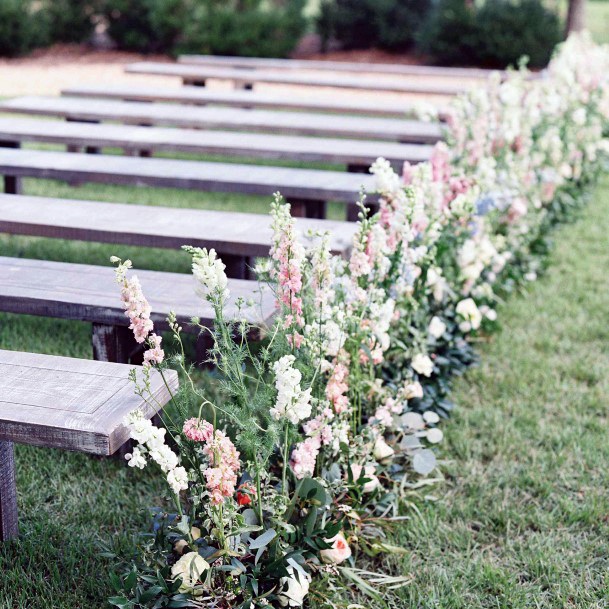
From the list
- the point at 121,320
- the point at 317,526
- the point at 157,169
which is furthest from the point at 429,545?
the point at 157,169

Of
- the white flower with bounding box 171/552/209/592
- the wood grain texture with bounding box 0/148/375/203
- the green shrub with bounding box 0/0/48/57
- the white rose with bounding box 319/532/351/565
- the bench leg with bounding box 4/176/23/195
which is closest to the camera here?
the white flower with bounding box 171/552/209/592

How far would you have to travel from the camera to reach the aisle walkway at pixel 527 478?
2.39 m

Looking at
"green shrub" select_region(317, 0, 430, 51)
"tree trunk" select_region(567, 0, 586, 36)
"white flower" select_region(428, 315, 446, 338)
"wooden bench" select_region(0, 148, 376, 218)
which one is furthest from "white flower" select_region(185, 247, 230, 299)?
"green shrub" select_region(317, 0, 430, 51)

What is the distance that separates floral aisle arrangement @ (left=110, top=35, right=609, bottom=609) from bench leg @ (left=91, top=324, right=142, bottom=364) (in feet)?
0.33

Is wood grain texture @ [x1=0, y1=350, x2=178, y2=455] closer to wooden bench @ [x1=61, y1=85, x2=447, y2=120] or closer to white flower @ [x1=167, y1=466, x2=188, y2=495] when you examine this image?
white flower @ [x1=167, y1=466, x2=188, y2=495]

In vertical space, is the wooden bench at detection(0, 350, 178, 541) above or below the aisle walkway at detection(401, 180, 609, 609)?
above

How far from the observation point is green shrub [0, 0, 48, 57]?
13.8 meters

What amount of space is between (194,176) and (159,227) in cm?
85

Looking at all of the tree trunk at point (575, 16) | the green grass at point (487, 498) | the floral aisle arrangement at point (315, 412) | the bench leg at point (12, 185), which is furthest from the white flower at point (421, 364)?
the tree trunk at point (575, 16)

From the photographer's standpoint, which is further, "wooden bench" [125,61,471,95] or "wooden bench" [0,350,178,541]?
"wooden bench" [125,61,471,95]

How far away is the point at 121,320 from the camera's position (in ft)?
8.84

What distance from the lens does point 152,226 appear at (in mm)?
3436

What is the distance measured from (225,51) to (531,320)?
459 inches

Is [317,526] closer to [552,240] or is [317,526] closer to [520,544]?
[520,544]
